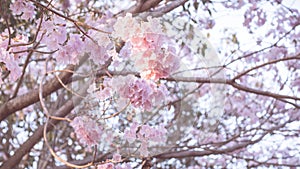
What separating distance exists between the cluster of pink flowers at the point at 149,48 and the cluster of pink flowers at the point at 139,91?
0.04 metres

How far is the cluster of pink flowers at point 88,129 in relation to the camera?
1774mm

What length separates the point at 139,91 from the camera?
1425mm

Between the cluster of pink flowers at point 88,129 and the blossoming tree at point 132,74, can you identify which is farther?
the cluster of pink flowers at point 88,129

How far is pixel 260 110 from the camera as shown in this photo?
419cm

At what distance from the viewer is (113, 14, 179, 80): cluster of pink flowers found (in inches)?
53.5

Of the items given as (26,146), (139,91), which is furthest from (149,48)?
(26,146)

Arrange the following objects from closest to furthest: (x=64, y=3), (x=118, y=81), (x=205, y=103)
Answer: (x=118, y=81), (x=205, y=103), (x=64, y=3)

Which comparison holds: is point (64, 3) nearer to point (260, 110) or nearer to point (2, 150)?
point (2, 150)

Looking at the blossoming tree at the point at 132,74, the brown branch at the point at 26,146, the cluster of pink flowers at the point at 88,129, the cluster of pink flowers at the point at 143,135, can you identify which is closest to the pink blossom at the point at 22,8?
the blossoming tree at the point at 132,74

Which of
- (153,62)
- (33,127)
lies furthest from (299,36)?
(153,62)

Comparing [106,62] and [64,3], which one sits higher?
[64,3]

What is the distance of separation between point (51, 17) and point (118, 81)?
0.33 metres

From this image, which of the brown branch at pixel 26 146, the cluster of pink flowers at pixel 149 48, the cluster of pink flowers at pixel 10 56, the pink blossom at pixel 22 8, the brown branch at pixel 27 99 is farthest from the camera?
the brown branch at pixel 26 146

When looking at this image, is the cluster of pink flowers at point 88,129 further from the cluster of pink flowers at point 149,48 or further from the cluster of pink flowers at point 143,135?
the cluster of pink flowers at point 149,48
